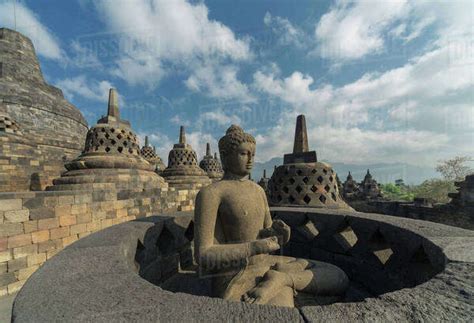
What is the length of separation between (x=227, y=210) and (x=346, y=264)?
2.54 meters

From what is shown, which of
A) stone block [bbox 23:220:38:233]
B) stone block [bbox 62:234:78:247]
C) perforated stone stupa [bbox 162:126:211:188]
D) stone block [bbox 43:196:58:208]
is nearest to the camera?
stone block [bbox 23:220:38:233]

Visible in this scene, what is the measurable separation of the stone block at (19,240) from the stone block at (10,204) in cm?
56

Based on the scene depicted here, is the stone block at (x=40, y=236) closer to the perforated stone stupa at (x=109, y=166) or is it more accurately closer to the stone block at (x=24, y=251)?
the stone block at (x=24, y=251)

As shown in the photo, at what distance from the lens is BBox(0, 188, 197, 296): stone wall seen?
4.05m

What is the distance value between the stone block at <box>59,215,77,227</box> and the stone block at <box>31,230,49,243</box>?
30 cm

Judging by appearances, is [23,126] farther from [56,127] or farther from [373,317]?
[373,317]

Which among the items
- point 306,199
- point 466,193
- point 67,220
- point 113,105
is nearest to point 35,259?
point 67,220

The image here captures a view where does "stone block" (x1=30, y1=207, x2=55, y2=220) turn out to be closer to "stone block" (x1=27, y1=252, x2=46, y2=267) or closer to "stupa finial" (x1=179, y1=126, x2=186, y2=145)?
"stone block" (x1=27, y1=252, x2=46, y2=267)

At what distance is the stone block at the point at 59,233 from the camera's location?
4.66m

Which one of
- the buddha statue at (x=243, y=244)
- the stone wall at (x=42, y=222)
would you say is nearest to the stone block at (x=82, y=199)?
the stone wall at (x=42, y=222)

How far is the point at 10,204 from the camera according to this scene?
13.4 feet

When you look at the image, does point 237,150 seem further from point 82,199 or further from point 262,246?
point 82,199

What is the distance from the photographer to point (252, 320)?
1087 mm

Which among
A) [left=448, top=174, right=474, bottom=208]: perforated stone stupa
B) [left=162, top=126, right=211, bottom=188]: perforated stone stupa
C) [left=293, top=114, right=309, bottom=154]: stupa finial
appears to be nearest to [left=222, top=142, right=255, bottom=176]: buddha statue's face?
[left=293, top=114, right=309, bottom=154]: stupa finial
